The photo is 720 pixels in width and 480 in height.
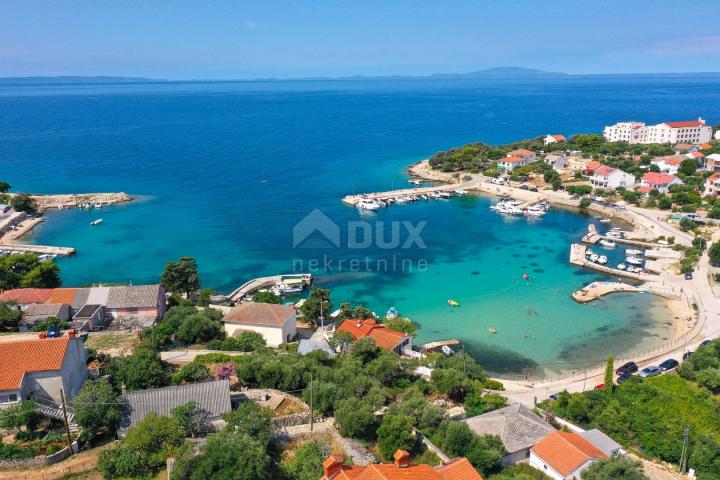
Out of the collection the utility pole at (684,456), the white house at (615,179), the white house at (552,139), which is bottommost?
the utility pole at (684,456)

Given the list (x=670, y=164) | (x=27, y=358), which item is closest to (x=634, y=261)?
(x=670, y=164)

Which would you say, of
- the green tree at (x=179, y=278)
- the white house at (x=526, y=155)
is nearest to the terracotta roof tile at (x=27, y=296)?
the green tree at (x=179, y=278)

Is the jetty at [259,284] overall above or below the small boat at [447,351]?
above

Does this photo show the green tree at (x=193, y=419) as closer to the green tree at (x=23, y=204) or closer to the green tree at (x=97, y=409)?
the green tree at (x=97, y=409)

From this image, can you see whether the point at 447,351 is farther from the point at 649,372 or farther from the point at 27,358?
the point at 27,358

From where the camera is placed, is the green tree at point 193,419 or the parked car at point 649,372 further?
the parked car at point 649,372

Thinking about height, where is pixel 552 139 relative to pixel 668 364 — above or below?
above

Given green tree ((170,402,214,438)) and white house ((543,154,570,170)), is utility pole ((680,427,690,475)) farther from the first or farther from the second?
white house ((543,154,570,170))
